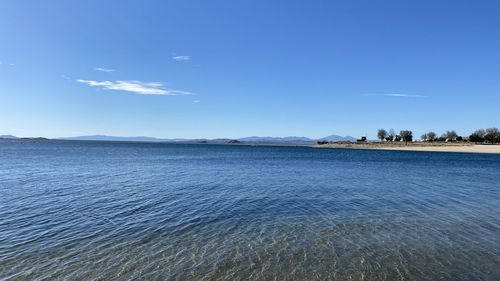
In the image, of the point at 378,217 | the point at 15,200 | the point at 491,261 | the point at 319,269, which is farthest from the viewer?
the point at 15,200

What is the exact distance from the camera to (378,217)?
712 inches

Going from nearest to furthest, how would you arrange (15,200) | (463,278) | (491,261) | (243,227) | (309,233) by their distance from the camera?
(463,278), (491,261), (309,233), (243,227), (15,200)

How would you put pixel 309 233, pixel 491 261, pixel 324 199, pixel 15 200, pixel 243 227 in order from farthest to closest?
1. pixel 324 199
2. pixel 15 200
3. pixel 243 227
4. pixel 309 233
5. pixel 491 261

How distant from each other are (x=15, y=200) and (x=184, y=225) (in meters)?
13.6

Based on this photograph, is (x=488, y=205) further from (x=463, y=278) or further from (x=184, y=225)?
(x=184, y=225)

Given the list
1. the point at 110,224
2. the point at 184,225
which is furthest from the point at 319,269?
the point at 110,224

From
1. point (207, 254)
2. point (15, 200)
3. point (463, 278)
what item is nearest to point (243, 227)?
point (207, 254)

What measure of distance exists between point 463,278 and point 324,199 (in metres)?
13.9

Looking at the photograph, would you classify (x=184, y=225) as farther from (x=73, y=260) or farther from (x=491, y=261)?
(x=491, y=261)

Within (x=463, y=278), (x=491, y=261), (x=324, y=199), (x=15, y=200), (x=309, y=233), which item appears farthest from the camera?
(x=324, y=199)

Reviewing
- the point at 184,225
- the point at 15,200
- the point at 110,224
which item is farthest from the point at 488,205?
the point at 15,200

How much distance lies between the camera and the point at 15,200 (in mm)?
21875

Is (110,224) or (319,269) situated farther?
(110,224)

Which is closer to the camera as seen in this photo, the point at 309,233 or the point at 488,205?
the point at 309,233
